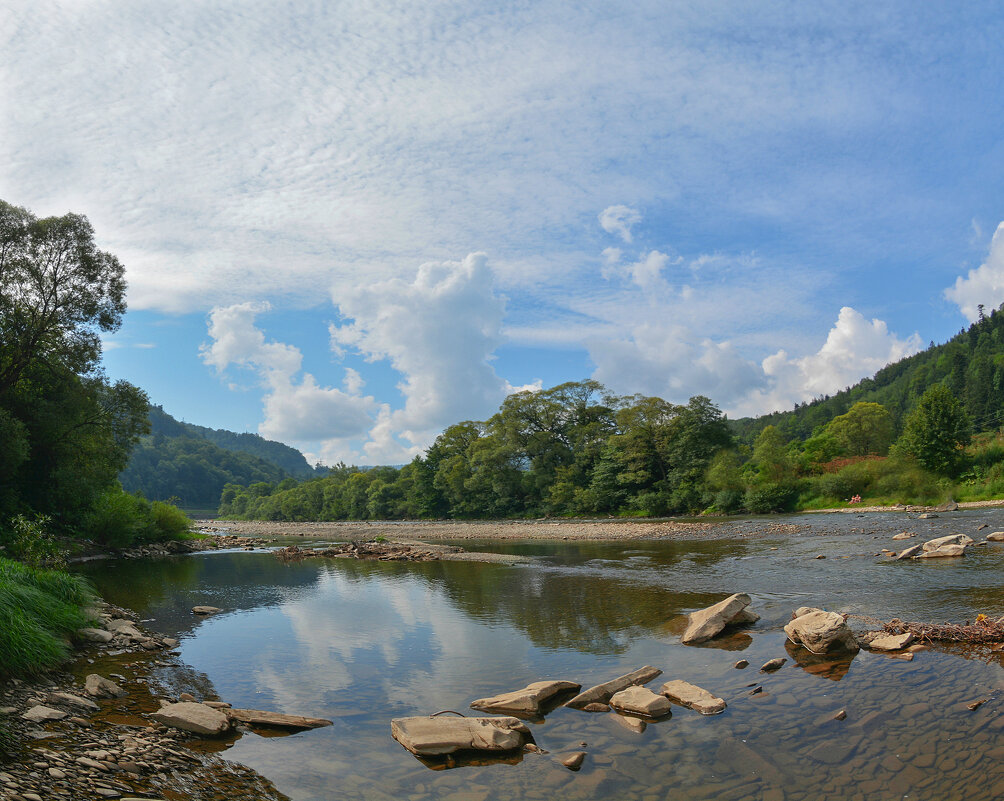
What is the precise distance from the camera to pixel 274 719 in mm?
9625

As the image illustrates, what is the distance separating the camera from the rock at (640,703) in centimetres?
967

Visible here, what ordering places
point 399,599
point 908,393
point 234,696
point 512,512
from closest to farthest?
point 234,696, point 399,599, point 512,512, point 908,393

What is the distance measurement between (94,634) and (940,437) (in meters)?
69.2

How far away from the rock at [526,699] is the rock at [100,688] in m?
6.40

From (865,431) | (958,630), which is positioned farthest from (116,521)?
(865,431)

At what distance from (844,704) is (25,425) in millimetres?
37459

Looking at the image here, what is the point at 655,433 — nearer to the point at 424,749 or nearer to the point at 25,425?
the point at 25,425

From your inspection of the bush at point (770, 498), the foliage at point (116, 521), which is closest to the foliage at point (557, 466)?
the bush at point (770, 498)

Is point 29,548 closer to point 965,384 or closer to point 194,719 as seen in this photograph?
point 194,719

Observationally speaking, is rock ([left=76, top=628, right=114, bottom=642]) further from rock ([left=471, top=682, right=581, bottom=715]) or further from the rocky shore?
rock ([left=471, top=682, right=581, bottom=715])

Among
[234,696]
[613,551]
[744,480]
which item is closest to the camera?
[234,696]

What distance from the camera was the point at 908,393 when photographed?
6526 inches

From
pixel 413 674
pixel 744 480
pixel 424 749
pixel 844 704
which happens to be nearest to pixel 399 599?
pixel 413 674

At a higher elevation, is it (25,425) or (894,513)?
(25,425)
